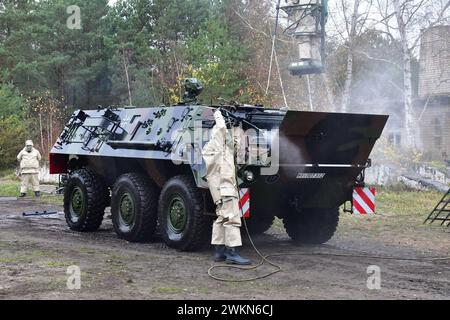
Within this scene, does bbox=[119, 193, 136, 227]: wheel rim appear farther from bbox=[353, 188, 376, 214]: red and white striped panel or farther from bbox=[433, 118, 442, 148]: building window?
bbox=[433, 118, 442, 148]: building window

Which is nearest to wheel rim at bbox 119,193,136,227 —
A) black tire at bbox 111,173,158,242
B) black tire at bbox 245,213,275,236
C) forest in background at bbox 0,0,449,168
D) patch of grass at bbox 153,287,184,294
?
black tire at bbox 111,173,158,242

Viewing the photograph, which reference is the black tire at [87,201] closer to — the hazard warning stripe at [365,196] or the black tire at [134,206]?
the black tire at [134,206]

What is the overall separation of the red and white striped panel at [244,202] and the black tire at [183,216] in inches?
21.4

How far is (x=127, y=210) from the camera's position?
9570 mm

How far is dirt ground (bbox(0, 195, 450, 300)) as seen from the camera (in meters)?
6.15

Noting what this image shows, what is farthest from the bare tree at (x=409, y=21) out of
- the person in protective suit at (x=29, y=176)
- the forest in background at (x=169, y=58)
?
the person in protective suit at (x=29, y=176)

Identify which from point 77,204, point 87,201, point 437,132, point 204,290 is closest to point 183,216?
point 204,290

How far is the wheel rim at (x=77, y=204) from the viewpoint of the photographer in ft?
34.8

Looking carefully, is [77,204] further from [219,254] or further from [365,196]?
[365,196]

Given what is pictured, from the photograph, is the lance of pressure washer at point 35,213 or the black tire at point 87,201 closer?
the black tire at point 87,201

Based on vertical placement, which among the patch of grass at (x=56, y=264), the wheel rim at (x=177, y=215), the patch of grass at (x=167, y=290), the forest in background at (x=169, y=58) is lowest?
the patch of grass at (x=167, y=290)

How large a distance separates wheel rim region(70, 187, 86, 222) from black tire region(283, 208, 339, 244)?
311 cm

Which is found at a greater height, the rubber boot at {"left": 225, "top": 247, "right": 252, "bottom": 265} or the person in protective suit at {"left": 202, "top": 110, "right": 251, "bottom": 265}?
the person in protective suit at {"left": 202, "top": 110, "right": 251, "bottom": 265}

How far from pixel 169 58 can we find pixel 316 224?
60.6 ft
